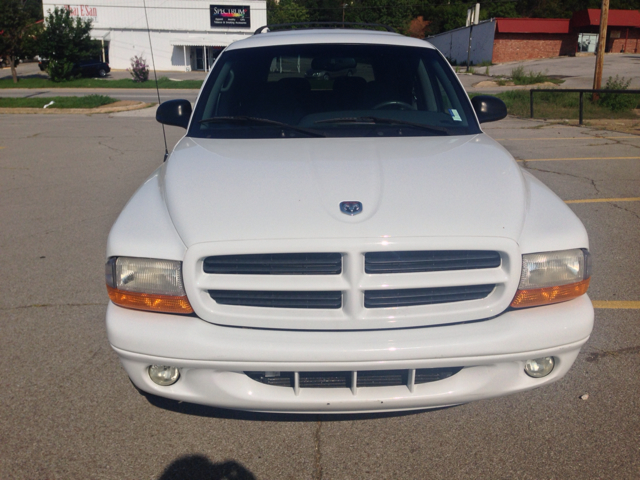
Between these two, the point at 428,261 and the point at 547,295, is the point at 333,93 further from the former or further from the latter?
the point at 547,295

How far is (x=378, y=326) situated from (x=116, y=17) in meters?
58.1

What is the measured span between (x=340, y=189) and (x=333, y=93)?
1378 mm

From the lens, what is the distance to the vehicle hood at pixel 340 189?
7.27 ft

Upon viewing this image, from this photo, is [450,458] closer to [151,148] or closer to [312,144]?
[312,144]

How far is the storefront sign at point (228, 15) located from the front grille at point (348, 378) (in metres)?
54.8

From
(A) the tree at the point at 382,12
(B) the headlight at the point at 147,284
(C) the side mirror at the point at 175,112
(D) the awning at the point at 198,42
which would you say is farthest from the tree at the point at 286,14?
(B) the headlight at the point at 147,284

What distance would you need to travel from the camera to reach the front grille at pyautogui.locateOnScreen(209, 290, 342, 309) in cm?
221

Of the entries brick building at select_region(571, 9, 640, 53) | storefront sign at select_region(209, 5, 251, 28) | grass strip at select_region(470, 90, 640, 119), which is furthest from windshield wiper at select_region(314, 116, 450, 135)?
storefront sign at select_region(209, 5, 251, 28)

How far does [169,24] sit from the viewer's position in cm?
5244

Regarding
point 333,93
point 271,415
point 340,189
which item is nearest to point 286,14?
point 333,93

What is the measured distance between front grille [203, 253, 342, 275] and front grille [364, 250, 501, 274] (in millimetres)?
142

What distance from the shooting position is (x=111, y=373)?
306 centimetres

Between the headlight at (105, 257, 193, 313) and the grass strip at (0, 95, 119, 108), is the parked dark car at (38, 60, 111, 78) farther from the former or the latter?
the headlight at (105, 257, 193, 313)

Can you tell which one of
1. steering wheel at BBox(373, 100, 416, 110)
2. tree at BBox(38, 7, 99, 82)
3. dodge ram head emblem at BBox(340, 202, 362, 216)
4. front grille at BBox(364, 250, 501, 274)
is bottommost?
front grille at BBox(364, 250, 501, 274)
